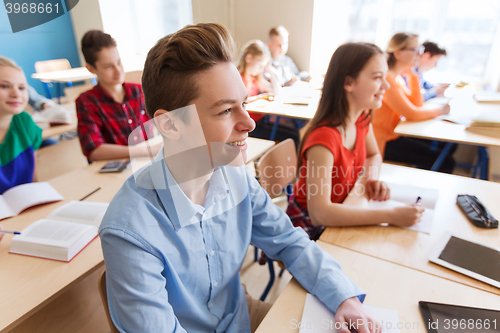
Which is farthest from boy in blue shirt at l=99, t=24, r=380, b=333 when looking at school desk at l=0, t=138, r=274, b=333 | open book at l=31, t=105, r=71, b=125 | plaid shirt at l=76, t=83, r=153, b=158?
open book at l=31, t=105, r=71, b=125

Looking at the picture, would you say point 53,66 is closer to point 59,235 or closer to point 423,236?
point 59,235

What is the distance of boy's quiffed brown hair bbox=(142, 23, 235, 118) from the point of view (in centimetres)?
51

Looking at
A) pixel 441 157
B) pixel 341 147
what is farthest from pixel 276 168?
pixel 441 157

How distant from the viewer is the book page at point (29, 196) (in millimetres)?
1096

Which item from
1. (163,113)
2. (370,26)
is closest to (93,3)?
(163,113)

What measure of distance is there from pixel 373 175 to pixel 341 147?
0.25m

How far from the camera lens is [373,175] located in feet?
4.25

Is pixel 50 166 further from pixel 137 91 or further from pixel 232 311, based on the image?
pixel 232 311

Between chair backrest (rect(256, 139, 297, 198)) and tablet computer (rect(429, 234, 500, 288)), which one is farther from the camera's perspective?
chair backrest (rect(256, 139, 297, 198))

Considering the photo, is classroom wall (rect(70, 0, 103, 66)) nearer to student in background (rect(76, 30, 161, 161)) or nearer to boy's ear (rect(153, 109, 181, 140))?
student in background (rect(76, 30, 161, 161))

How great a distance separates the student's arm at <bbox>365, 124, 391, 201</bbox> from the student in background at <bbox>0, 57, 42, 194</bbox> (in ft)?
4.21

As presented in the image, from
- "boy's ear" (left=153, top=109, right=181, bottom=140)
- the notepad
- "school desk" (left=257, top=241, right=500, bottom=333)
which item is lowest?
the notepad

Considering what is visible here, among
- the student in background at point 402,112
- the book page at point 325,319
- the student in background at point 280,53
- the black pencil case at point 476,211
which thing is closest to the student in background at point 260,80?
the student in background at point 280,53

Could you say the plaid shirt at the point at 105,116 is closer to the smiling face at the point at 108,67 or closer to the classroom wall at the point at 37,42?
the smiling face at the point at 108,67
